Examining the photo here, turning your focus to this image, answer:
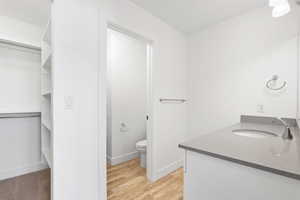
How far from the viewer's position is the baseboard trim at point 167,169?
2.04m

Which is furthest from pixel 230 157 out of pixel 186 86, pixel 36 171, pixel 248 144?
pixel 36 171

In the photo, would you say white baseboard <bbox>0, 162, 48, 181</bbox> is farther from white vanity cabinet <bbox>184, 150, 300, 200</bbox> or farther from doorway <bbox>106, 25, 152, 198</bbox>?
white vanity cabinet <bbox>184, 150, 300, 200</bbox>

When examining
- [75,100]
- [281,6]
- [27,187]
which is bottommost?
[27,187]

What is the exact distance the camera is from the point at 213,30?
88.0 inches

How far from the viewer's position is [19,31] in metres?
2.03

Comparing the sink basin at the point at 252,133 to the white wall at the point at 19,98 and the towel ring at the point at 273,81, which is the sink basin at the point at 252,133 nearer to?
the towel ring at the point at 273,81

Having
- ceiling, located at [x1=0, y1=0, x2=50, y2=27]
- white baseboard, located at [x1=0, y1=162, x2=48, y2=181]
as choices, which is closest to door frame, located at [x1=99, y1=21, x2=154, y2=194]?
ceiling, located at [x1=0, y1=0, x2=50, y2=27]

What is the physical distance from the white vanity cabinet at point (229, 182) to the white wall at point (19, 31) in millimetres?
2584

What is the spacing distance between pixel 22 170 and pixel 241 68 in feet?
11.1

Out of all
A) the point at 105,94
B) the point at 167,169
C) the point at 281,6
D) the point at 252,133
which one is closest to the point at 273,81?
the point at 252,133

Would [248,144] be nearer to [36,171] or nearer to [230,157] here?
[230,157]

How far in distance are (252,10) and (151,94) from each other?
1682 mm

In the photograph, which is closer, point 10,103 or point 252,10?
point 252,10

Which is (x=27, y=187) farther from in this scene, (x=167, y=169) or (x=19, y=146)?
(x=167, y=169)
